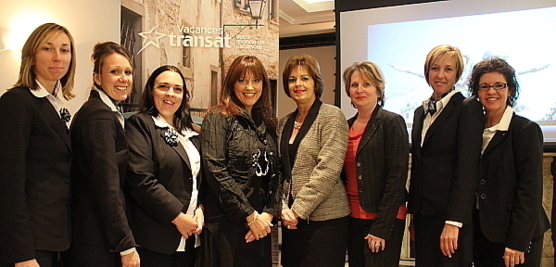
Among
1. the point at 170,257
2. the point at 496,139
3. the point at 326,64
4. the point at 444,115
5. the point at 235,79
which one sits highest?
the point at 326,64

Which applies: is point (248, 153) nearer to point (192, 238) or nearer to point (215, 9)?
point (192, 238)

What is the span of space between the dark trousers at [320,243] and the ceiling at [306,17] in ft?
15.7

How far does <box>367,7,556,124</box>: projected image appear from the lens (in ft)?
15.5

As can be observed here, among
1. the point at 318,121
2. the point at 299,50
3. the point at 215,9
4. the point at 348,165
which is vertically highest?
the point at 299,50

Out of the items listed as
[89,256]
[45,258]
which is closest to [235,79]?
[89,256]

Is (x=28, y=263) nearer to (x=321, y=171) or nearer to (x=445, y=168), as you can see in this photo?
(x=321, y=171)

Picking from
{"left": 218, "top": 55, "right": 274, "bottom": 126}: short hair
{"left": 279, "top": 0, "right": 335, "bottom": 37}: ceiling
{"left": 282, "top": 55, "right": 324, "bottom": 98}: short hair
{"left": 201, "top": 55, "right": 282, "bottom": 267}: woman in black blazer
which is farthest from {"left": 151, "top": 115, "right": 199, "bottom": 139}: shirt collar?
{"left": 279, "top": 0, "right": 335, "bottom": 37}: ceiling

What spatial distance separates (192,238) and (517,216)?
5.77ft

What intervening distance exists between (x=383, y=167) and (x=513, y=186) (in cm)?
68

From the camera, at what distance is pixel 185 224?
213 centimetres

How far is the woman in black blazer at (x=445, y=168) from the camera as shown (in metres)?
2.18

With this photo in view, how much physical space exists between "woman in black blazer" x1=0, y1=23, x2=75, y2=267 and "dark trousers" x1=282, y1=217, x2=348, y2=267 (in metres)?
1.24

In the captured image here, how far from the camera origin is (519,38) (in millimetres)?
4801

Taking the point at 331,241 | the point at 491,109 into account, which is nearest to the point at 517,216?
the point at 491,109
